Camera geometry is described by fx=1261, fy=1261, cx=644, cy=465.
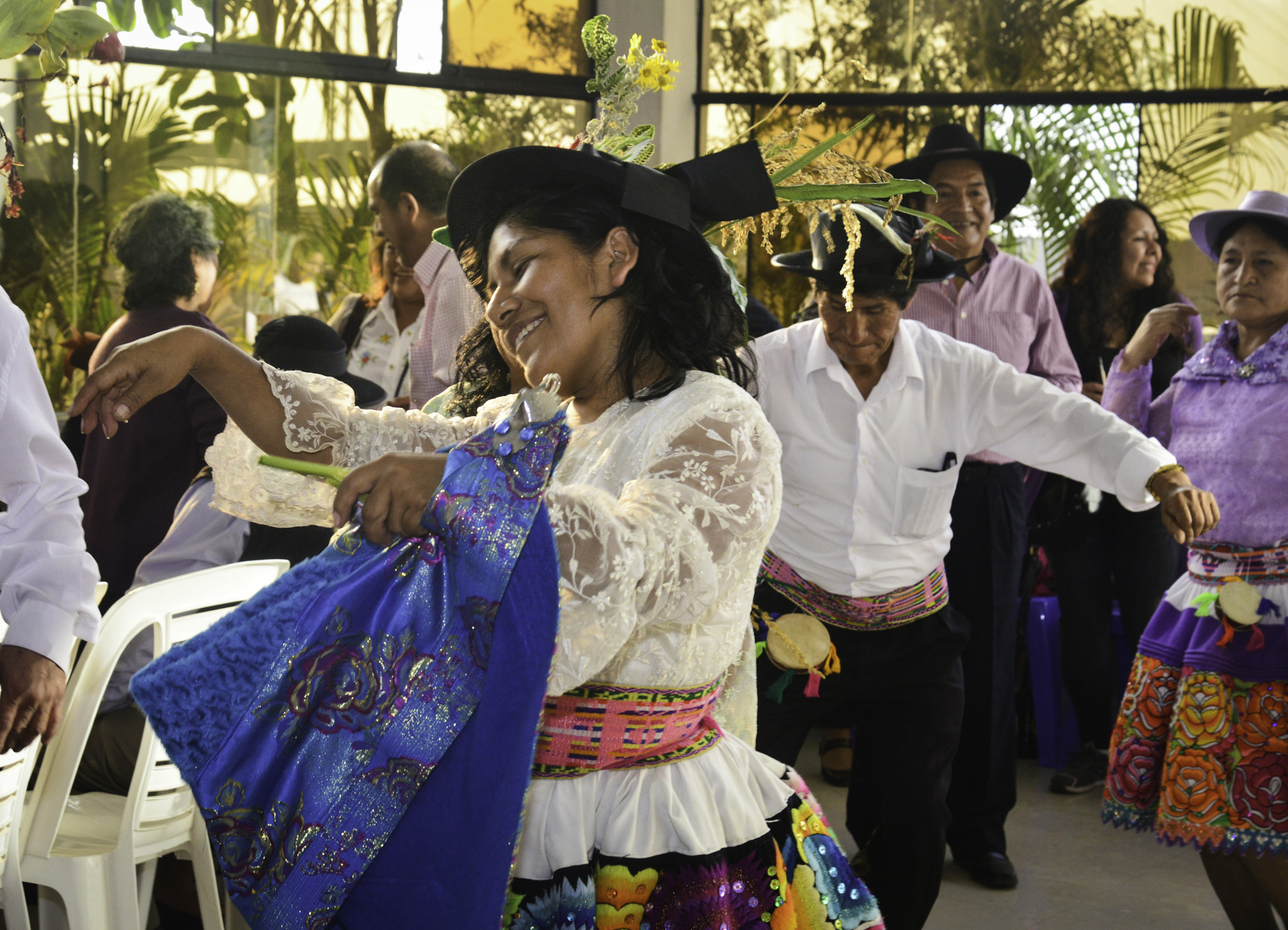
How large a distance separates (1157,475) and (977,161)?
6.82 ft

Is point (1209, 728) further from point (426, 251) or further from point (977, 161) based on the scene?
point (426, 251)

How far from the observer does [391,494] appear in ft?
4.11

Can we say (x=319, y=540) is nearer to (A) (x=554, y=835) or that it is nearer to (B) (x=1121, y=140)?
(A) (x=554, y=835)

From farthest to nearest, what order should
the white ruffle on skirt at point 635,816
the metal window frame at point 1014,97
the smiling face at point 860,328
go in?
the metal window frame at point 1014,97, the smiling face at point 860,328, the white ruffle on skirt at point 635,816

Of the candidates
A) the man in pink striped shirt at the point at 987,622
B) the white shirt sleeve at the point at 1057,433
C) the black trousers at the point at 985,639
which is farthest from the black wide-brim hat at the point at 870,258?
the black trousers at the point at 985,639

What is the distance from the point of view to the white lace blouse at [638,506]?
A: 4.28ft

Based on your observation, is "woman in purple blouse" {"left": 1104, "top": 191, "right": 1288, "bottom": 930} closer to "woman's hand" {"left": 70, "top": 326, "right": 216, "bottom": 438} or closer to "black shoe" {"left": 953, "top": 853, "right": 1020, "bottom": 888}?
"black shoe" {"left": 953, "top": 853, "right": 1020, "bottom": 888}

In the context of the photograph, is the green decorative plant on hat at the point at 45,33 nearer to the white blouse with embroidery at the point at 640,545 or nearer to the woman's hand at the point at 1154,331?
the white blouse with embroidery at the point at 640,545

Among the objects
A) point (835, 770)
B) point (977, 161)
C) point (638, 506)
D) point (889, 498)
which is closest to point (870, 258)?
point (889, 498)

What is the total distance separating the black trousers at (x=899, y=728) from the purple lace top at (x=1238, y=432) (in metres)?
0.79

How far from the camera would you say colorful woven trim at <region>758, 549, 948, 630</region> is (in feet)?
10.3

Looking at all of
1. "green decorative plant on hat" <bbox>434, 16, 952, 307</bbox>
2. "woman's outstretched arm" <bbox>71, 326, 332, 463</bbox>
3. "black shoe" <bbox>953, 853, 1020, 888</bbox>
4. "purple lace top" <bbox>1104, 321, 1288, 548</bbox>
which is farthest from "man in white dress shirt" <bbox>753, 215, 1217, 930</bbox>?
"woman's outstretched arm" <bbox>71, 326, 332, 463</bbox>

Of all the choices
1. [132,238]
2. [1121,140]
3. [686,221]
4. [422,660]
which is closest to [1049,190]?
[1121,140]

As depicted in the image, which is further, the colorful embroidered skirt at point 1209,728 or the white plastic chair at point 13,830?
the colorful embroidered skirt at point 1209,728
